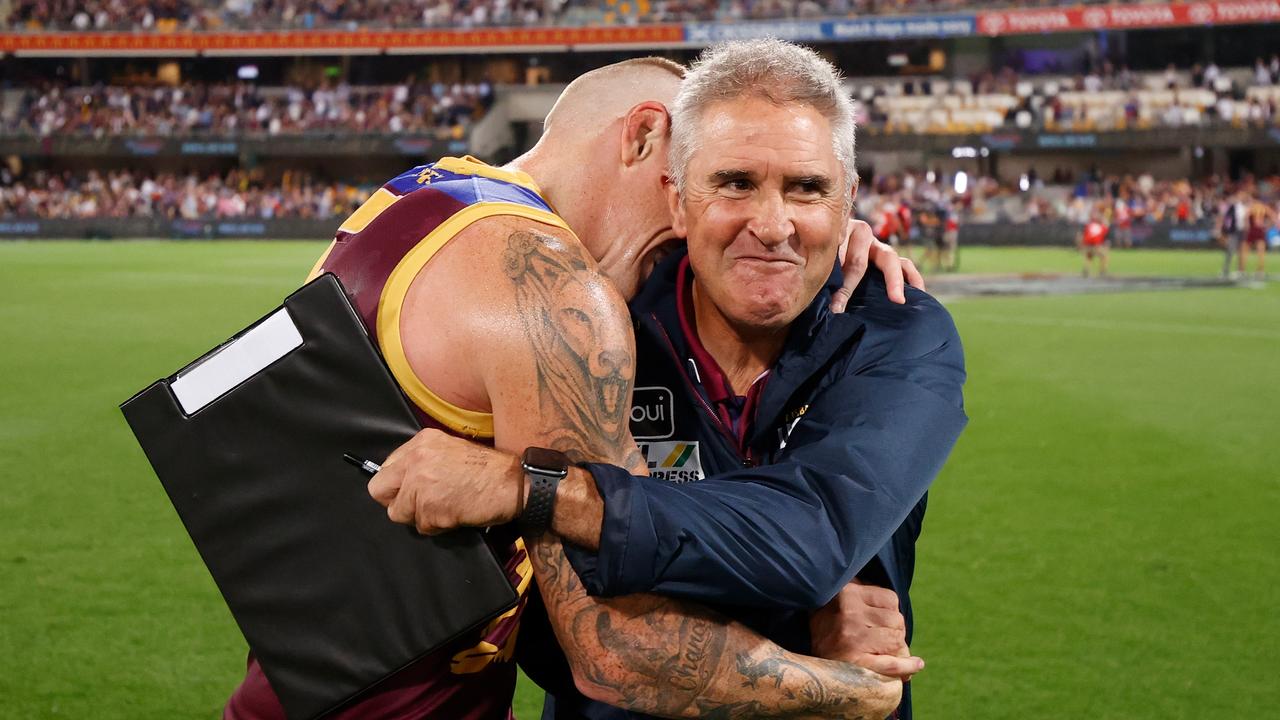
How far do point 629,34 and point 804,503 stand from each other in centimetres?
5014

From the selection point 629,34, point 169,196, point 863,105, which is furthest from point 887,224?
point 169,196

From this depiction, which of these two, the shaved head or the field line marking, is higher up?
the shaved head

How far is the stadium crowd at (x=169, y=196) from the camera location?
45812 mm

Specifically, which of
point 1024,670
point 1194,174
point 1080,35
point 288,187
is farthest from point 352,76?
point 1024,670

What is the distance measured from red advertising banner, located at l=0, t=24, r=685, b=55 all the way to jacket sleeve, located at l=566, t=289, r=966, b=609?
49.6m

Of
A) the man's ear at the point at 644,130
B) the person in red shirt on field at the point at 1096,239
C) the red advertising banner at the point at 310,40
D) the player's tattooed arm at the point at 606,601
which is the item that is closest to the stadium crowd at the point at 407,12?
the red advertising banner at the point at 310,40

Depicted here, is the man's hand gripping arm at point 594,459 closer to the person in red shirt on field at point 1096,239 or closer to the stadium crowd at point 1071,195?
the person in red shirt on field at point 1096,239

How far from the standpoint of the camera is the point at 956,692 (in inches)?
196

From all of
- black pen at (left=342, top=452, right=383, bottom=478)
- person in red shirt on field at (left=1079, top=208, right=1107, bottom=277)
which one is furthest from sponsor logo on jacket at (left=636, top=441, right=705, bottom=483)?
person in red shirt on field at (left=1079, top=208, right=1107, bottom=277)

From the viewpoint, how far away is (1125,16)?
45.6m

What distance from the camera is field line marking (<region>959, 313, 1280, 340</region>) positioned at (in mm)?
16312

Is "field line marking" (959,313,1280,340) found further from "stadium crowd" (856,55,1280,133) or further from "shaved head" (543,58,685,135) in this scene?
"stadium crowd" (856,55,1280,133)

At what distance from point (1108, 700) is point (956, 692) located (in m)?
0.61

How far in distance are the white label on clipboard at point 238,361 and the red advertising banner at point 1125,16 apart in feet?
159
